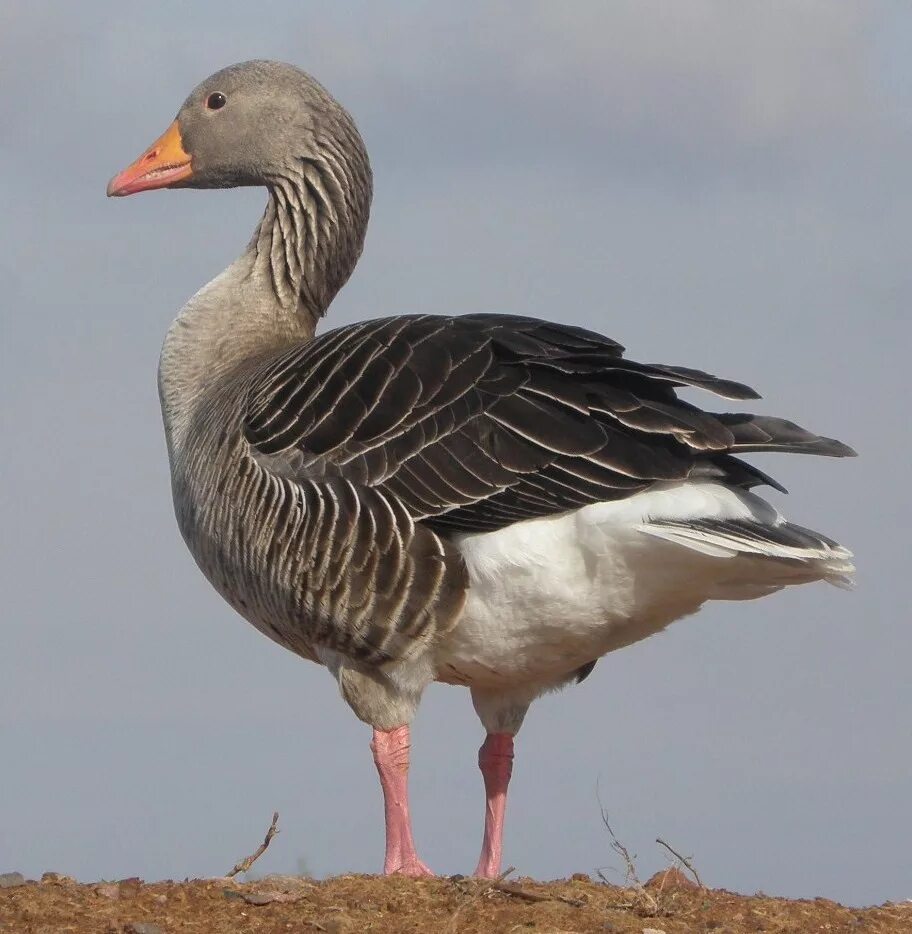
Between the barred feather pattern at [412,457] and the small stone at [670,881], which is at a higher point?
the barred feather pattern at [412,457]

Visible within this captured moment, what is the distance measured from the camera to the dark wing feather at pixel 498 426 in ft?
24.6

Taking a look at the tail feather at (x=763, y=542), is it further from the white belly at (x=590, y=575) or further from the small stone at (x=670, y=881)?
the small stone at (x=670, y=881)

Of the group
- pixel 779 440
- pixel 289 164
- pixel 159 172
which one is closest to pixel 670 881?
pixel 779 440

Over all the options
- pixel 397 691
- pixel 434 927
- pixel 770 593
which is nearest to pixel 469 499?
pixel 397 691

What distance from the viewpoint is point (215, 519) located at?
27.1ft

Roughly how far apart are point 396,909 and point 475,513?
2091 mm

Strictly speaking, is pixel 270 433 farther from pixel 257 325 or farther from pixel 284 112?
pixel 284 112

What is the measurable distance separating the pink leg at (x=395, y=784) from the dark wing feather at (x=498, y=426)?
1246 mm

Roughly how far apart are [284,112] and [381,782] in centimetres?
453

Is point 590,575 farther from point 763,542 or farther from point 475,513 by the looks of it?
point 763,542

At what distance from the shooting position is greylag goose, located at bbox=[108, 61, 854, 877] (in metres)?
7.45

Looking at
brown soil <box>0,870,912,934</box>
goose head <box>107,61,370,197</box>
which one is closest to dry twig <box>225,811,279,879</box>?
brown soil <box>0,870,912,934</box>

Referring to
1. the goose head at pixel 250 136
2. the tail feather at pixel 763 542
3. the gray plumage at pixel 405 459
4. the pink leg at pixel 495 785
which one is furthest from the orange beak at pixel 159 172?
the tail feather at pixel 763 542

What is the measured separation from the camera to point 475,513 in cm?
759
